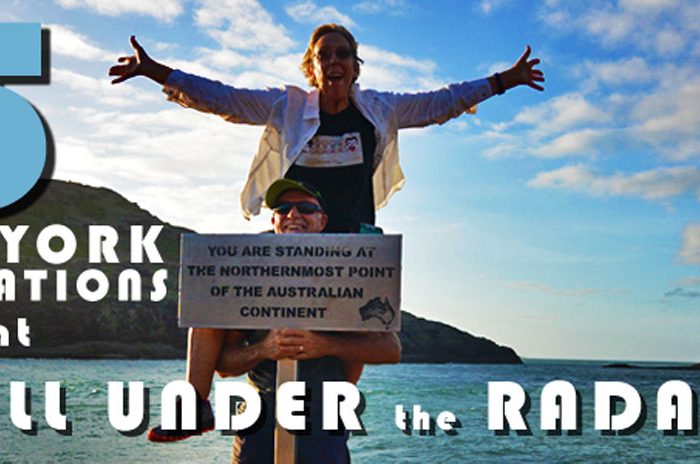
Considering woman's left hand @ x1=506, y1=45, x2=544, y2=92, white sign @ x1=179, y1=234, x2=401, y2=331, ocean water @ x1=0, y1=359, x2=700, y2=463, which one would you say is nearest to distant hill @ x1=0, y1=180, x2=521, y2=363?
ocean water @ x1=0, y1=359, x2=700, y2=463

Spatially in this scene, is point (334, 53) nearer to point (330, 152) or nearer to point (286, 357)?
point (330, 152)

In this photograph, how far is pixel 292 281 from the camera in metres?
4.32

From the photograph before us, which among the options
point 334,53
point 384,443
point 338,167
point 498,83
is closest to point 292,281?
point 338,167

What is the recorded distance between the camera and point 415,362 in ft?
384

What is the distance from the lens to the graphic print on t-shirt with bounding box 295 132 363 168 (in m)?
5.33

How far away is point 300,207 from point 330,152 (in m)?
0.59

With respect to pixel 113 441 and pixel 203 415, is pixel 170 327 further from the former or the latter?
pixel 203 415

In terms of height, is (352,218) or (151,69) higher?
(151,69)

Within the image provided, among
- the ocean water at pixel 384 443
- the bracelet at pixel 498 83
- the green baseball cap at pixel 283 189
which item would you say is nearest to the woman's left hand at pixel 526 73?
the bracelet at pixel 498 83

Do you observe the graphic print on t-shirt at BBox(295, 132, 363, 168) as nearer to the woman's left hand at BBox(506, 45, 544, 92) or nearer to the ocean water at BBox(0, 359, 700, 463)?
the woman's left hand at BBox(506, 45, 544, 92)

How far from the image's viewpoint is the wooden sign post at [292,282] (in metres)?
4.26

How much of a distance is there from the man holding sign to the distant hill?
50091mm

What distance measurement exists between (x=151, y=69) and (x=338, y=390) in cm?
201

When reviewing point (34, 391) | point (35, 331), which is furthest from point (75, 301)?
point (34, 391)
